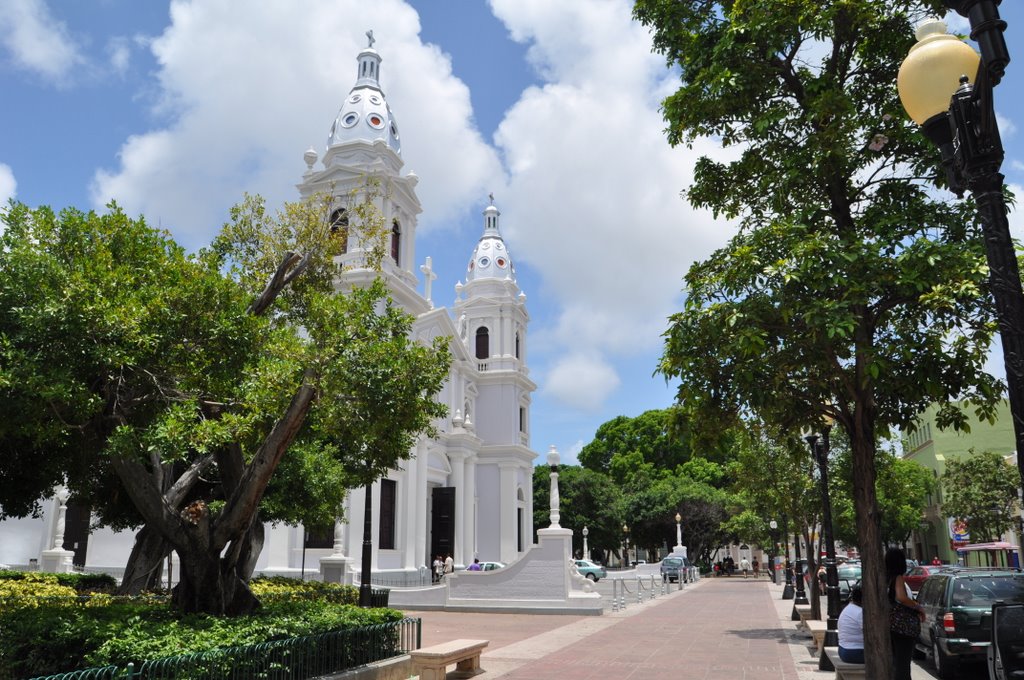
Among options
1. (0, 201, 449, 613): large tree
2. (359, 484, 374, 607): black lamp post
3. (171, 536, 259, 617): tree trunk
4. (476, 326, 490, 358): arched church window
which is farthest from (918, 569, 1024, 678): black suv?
(476, 326, 490, 358): arched church window

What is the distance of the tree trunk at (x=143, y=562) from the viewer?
18297 millimetres

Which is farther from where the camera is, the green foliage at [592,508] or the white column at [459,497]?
the green foliage at [592,508]

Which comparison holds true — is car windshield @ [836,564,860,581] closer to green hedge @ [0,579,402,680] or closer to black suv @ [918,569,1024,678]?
black suv @ [918,569,1024,678]

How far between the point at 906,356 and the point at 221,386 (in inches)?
306

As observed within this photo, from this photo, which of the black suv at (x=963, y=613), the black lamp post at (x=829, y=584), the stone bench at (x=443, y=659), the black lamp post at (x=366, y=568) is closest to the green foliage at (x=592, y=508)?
the black lamp post at (x=366, y=568)

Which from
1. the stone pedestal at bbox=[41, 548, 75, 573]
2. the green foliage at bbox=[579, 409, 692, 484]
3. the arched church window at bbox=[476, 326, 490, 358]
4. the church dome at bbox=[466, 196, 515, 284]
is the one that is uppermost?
the church dome at bbox=[466, 196, 515, 284]

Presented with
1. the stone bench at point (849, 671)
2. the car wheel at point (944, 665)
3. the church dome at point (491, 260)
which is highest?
the church dome at point (491, 260)

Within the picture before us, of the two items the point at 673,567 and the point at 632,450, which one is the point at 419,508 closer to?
the point at 673,567

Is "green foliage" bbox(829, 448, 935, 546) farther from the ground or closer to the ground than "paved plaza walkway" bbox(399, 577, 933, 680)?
farther from the ground

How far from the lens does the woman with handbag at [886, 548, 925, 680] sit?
808cm

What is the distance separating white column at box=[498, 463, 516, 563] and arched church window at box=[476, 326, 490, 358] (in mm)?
8156

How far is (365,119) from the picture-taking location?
124 feet

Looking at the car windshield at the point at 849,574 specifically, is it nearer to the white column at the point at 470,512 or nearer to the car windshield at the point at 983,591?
the white column at the point at 470,512

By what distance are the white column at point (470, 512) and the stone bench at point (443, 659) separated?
32146 millimetres
